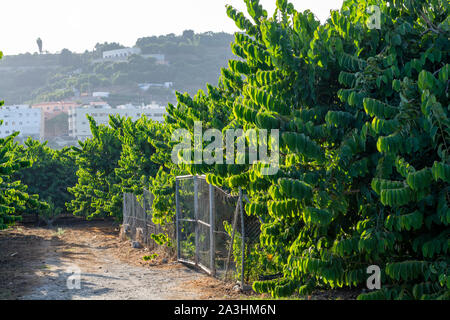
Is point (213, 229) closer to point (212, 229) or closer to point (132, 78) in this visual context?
point (212, 229)

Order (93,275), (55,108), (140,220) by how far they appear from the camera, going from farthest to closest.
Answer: (55,108) < (140,220) < (93,275)

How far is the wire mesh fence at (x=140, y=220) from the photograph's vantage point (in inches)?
719

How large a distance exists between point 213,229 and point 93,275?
3033 millimetres

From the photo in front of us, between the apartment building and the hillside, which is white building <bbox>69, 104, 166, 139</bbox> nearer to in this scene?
the apartment building

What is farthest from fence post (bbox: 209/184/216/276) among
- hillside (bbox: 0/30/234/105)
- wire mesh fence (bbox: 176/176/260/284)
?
hillside (bbox: 0/30/234/105)

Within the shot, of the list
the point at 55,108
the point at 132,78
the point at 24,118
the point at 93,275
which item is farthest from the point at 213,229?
the point at 132,78

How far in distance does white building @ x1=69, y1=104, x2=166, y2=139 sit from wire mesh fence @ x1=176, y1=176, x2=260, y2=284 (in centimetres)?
11328

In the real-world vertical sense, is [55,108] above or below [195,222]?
above

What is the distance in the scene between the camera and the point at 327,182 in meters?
7.57

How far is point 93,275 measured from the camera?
43.9 ft

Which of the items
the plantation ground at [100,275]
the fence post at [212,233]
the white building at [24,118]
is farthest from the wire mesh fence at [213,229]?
the white building at [24,118]

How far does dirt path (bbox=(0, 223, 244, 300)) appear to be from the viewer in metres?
11.0

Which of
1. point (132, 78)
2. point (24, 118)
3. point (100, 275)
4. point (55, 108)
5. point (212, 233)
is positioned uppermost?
point (132, 78)

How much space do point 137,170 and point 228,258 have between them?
11.6 metres
